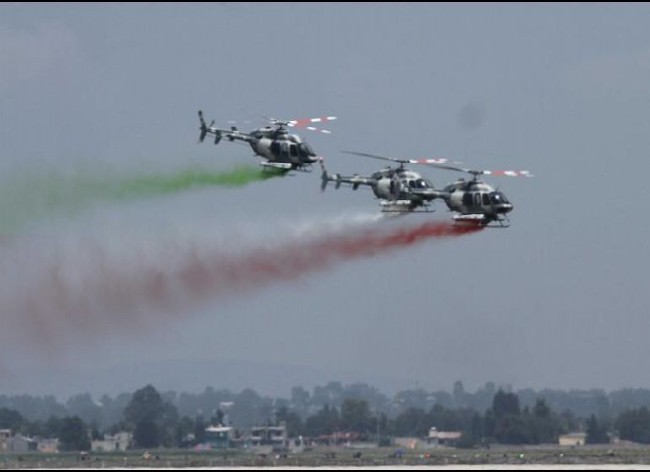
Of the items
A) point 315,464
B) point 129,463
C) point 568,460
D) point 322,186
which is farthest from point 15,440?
point 322,186

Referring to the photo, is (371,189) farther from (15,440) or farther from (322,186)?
(15,440)

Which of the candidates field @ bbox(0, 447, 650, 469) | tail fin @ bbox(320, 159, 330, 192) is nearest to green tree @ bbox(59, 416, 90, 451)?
field @ bbox(0, 447, 650, 469)

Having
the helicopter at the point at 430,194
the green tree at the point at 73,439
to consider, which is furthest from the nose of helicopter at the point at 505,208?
the green tree at the point at 73,439

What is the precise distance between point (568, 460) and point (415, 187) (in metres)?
51.1

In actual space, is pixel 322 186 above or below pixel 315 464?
above

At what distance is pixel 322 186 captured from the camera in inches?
4377

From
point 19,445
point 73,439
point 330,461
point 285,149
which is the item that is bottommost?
point 330,461

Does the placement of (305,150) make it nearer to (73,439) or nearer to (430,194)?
(430,194)

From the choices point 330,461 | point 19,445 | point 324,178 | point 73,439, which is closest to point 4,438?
point 19,445

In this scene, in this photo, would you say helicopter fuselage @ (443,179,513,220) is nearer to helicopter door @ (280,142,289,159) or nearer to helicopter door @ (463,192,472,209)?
helicopter door @ (463,192,472,209)

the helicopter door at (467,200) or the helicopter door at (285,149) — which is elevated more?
the helicopter door at (285,149)

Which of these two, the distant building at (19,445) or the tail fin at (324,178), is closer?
the tail fin at (324,178)

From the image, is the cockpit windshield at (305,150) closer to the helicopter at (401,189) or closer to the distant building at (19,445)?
the helicopter at (401,189)

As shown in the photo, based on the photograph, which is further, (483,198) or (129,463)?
(129,463)
